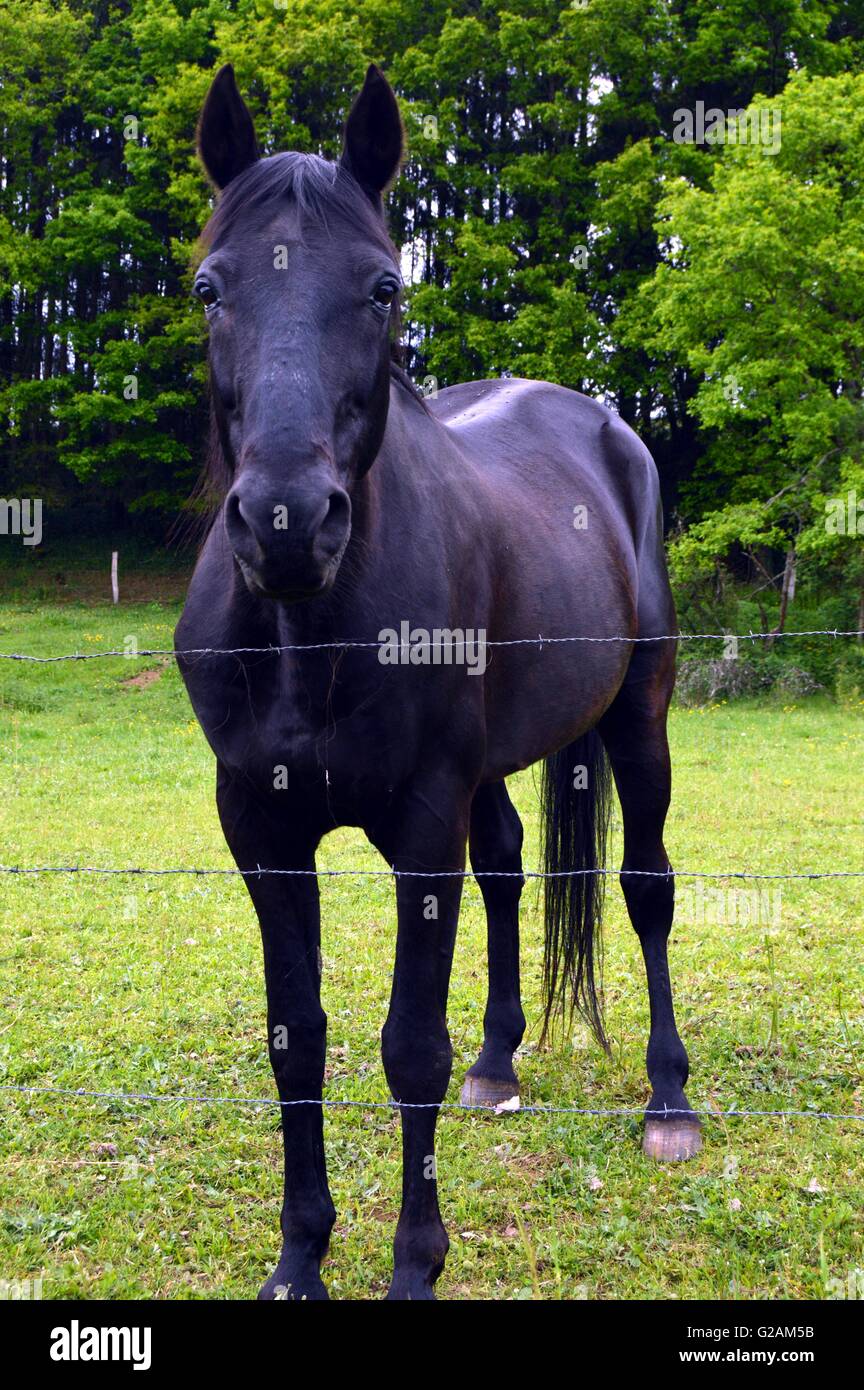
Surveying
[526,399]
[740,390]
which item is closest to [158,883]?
[526,399]

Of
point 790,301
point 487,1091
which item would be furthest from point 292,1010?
point 790,301

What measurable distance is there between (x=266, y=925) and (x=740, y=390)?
51.8 ft

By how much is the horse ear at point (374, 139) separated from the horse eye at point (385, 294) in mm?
312

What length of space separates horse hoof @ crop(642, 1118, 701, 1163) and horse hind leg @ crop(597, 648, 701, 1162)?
0.58 feet

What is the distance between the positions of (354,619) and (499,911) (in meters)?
2.04

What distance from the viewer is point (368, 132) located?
96.3 inches

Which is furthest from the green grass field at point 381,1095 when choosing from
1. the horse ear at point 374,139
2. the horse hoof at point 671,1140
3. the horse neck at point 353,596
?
the horse ear at point 374,139

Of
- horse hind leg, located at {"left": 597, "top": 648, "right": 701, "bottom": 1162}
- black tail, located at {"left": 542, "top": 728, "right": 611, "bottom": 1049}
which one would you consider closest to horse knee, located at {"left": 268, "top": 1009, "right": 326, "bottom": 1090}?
horse hind leg, located at {"left": 597, "top": 648, "right": 701, "bottom": 1162}

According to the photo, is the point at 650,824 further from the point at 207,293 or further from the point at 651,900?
the point at 207,293

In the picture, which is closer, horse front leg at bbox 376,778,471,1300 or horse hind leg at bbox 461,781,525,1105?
horse front leg at bbox 376,778,471,1300

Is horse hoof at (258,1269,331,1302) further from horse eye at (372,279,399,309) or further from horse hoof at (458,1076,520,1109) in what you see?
horse eye at (372,279,399,309)

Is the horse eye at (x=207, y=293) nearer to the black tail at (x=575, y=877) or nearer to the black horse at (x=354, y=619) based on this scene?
the black horse at (x=354, y=619)

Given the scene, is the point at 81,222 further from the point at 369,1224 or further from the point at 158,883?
the point at 369,1224

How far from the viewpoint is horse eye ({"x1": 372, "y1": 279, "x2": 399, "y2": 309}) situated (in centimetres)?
229
